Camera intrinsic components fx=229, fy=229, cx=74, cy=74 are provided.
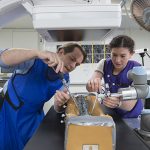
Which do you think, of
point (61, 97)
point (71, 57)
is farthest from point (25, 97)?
point (71, 57)

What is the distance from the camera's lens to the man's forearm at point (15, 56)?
1014mm

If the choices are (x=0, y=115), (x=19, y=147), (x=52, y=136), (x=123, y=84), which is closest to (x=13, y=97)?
(x=0, y=115)

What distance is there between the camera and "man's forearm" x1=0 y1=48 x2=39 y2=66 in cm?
101

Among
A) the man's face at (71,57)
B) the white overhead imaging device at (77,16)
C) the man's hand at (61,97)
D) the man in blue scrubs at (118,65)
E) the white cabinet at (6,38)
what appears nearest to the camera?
the white overhead imaging device at (77,16)

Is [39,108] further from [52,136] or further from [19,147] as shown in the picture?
[52,136]

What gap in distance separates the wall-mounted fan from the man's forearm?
0.46 metres

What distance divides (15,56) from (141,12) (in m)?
0.57

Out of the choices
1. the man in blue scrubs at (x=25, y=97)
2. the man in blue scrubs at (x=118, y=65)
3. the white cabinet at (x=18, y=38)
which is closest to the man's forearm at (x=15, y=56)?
the man in blue scrubs at (x=25, y=97)

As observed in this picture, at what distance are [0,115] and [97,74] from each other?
778 millimetres

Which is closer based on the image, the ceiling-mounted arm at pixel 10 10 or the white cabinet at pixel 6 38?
the ceiling-mounted arm at pixel 10 10

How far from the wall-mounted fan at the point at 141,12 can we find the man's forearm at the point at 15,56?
46cm

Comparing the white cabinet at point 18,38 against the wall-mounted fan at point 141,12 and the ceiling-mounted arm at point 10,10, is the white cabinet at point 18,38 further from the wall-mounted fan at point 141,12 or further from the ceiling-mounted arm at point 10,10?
the wall-mounted fan at point 141,12

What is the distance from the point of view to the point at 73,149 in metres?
0.73

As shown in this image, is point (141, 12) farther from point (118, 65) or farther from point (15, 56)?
point (118, 65)
